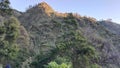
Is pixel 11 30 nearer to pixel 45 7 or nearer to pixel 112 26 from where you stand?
pixel 45 7

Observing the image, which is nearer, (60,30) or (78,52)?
(78,52)

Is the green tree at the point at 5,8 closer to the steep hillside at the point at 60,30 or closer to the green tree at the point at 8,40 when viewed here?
the green tree at the point at 8,40

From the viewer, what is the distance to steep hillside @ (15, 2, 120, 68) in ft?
175

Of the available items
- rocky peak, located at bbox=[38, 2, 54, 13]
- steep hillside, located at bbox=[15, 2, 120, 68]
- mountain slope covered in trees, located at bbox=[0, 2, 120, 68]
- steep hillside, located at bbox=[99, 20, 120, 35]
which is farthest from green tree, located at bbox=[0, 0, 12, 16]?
steep hillside, located at bbox=[99, 20, 120, 35]

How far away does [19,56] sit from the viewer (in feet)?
164

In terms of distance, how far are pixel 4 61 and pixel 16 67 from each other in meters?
2.06

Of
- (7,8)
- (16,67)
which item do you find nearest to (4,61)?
(16,67)

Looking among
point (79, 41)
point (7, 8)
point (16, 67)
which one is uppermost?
point (7, 8)

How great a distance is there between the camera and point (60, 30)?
206ft

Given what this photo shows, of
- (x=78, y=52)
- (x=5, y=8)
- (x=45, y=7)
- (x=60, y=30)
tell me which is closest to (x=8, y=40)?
→ (x=5, y=8)

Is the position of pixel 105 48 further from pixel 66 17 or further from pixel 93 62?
pixel 66 17

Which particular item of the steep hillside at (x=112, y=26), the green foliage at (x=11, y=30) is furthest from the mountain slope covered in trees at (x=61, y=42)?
the steep hillside at (x=112, y=26)

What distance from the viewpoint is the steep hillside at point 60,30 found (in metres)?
53.3

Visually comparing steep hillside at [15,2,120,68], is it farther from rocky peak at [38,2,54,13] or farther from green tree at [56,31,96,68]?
green tree at [56,31,96,68]
